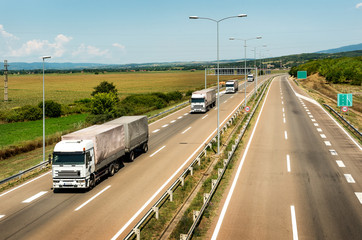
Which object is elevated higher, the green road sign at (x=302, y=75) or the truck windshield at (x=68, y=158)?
the green road sign at (x=302, y=75)

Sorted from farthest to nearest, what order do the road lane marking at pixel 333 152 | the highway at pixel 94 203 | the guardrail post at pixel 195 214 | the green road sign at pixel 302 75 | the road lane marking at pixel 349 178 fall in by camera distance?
the green road sign at pixel 302 75 → the road lane marking at pixel 333 152 → the road lane marking at pixel 349 178 → the highway at pixel 94 203 → the guardrail post at pixel 195 214

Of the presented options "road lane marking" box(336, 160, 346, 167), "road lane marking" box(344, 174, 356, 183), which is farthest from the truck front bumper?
"road lane marking" box(336, 160, 346, 167)

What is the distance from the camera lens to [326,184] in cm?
1884

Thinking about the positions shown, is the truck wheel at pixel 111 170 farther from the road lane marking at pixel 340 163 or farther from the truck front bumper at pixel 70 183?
the road lane marking at pixel 340 163

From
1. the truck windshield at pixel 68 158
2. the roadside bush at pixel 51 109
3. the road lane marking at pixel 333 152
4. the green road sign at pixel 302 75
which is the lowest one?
the road lane marking at pixel 333 152

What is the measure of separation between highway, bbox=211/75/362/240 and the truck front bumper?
757cm

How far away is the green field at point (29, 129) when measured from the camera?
41.5 metres

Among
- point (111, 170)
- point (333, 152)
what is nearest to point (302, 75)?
point (333, 152)

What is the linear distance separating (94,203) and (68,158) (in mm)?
3145

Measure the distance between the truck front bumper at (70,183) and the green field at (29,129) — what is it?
2254 centimetres

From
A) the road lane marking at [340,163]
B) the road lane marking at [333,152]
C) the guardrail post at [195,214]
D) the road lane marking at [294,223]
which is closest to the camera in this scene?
the road lane marking at [294,223]

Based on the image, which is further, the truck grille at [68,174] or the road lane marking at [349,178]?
the road lane marking at [349,178]

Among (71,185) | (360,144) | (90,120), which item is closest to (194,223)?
(71,185)

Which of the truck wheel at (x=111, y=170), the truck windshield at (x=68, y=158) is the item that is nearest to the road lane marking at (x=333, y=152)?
the truck wheel at (x=111, y=170)
